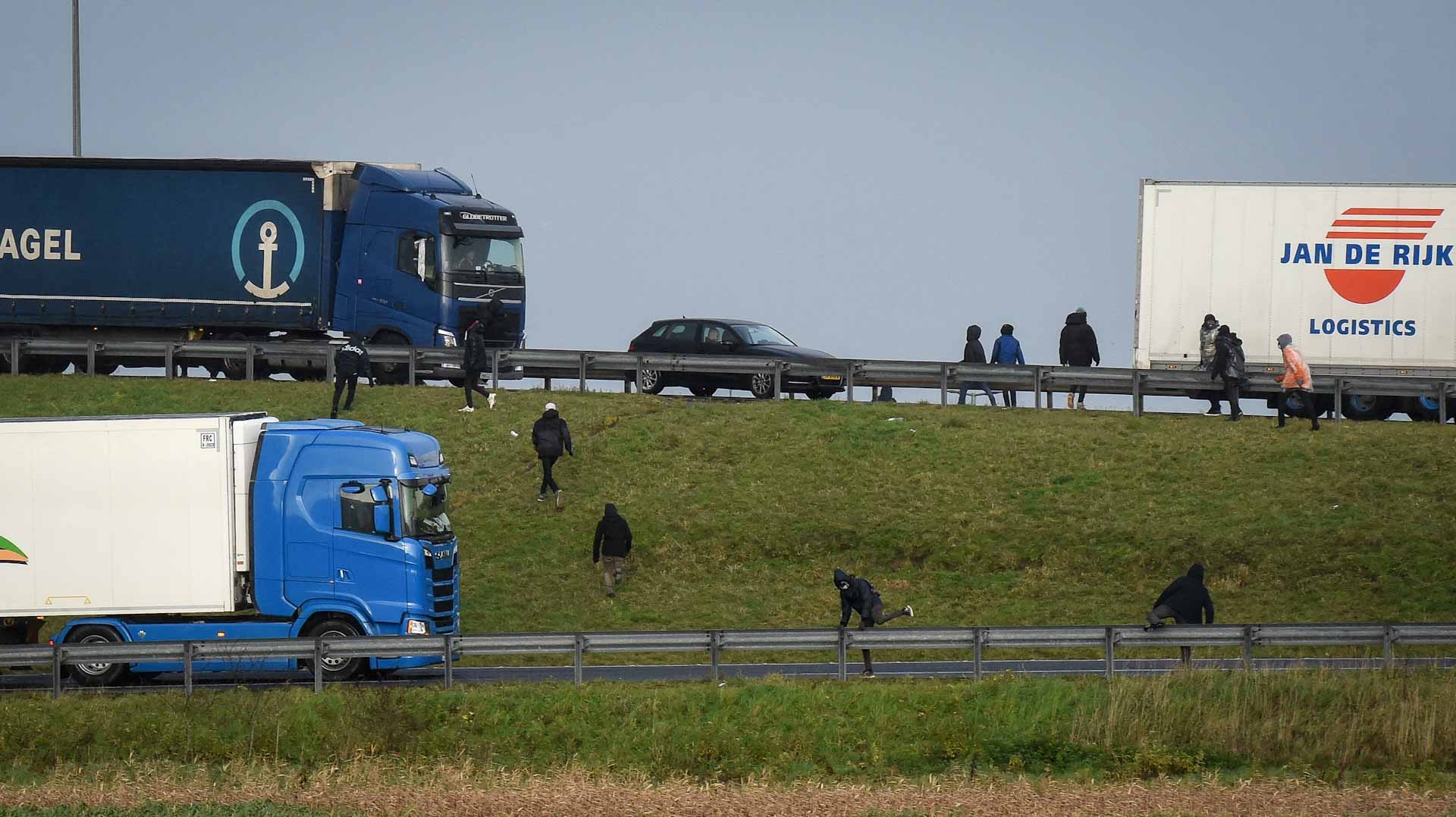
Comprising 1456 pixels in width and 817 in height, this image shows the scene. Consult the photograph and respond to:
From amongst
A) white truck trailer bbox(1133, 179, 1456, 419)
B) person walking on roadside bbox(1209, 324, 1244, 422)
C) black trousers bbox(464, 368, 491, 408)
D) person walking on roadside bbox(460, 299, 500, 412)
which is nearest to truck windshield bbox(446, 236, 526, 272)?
person walking on roadside bbox(460, 299, 500, 412)

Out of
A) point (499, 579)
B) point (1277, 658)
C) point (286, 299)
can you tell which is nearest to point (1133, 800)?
point (1277, 658)

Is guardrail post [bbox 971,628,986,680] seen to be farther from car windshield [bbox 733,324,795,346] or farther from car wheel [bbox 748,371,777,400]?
car windshield [bbox 733,324,795,346]

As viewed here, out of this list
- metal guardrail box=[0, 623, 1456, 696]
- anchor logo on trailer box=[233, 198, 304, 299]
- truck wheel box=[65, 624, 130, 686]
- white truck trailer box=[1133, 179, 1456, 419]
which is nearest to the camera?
metal guardrail box=[0, 623, 1456, 696]

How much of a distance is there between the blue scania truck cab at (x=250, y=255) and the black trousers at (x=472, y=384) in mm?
1940

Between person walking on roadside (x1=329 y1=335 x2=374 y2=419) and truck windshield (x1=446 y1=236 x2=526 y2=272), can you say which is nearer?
person walking on roadside (x1=329 y1=335 x2=374 y2=419)

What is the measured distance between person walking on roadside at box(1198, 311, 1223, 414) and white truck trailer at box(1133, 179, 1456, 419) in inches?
9.3

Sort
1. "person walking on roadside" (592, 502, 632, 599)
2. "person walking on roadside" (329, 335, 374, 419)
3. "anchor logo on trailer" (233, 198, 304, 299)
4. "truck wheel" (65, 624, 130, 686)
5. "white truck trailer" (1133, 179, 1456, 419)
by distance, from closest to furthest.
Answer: "truck wheel" (65, 624, 130, 686) < "person walking on roadside" (592, 502, 632, 599) < "person walking on roadside" (329, 335, 374, 419) < "white truck trailer" (1133, 179, 1456, 419) < "anchor logo on trailer" (233, 198, 304, 299)

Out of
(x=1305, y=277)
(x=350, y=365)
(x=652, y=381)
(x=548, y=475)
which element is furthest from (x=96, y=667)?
(x=1305, y=277)

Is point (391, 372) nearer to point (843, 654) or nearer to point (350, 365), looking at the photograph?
point (350, 365)

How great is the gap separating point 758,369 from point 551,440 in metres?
6.91

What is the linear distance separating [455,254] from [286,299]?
393 centimetres

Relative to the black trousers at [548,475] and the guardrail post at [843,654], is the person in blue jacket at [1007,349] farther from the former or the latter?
the guardrail post at [843,654]

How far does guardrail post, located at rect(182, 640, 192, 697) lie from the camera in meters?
20.1

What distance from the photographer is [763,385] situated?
1379 inches
